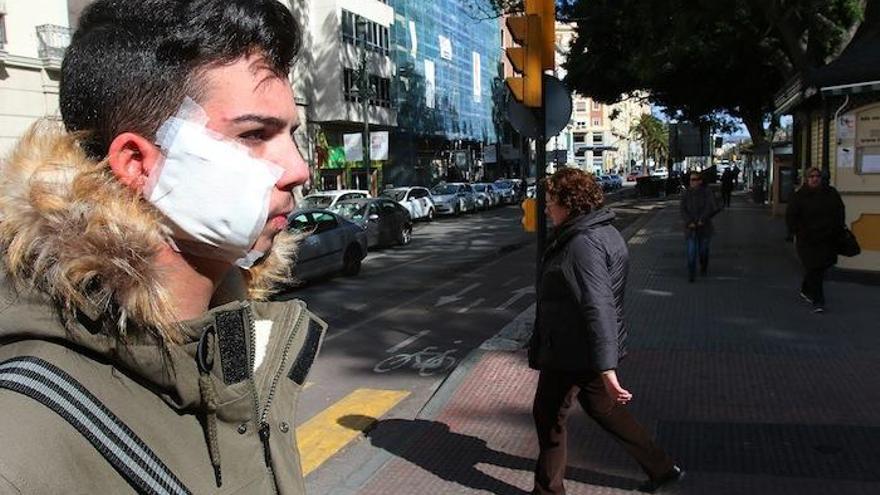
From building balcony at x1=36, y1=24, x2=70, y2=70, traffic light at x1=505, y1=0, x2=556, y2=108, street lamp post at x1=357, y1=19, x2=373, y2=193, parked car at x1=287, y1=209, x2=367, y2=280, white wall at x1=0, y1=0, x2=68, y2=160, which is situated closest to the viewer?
traffic light at x1=505, y1=0, x2=556, y2=108

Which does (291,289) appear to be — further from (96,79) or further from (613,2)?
(613,2)

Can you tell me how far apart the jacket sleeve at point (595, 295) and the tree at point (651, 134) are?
120 meters

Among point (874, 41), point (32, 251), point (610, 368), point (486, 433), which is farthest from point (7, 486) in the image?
point (874, 41)

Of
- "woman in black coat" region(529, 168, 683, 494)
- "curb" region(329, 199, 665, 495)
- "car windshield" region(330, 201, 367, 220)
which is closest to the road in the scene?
"curb" region(329, 199, 665, 495)

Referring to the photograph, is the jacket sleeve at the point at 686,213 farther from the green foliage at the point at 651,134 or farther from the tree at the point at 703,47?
the green foliage at the point at 651,134

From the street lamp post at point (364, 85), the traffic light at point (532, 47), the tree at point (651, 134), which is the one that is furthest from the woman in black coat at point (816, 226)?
the tree at point (651, 134)

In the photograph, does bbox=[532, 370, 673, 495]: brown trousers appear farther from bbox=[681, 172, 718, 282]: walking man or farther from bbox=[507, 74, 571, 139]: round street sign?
bbox=[681, 172, 718, 282]: walking man

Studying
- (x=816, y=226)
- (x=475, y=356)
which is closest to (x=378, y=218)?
(x=816, y=226)

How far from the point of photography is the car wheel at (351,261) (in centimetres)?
1491

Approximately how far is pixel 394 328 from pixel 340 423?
3.97 meters

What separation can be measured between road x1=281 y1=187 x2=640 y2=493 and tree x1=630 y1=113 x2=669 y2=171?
109 metres

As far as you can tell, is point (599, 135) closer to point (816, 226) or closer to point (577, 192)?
point (816, 226)

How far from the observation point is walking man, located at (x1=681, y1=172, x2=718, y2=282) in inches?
475

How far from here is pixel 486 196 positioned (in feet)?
131
